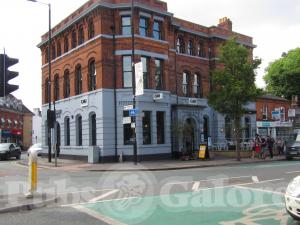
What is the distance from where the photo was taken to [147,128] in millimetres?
28766

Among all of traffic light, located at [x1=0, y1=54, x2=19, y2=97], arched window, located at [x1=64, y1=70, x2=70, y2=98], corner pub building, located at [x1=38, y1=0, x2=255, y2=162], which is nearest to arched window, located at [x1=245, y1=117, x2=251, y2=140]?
corner pub building, located at [x1=38, y1=0, x2=255, y2=162]

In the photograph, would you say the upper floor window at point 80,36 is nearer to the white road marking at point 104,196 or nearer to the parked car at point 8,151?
the parked car at point 8,151

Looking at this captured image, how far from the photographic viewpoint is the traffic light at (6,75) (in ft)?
34.3

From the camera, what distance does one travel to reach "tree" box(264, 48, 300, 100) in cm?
5641

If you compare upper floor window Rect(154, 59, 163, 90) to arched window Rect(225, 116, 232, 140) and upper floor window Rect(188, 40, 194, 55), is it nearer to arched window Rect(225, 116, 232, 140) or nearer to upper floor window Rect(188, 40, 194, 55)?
upper floor window Rect(188, 40, 194, 55)

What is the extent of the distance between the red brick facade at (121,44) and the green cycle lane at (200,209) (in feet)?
57.9

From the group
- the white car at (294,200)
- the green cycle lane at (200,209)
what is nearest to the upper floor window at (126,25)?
the green cycle lane at (200,209)

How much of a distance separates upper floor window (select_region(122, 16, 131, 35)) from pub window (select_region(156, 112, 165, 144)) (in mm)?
6077

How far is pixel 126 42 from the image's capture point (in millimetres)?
28188

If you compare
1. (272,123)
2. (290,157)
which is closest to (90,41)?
(290,157)

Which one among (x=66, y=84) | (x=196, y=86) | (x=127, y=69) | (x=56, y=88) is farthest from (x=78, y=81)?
(x=196, y=86)

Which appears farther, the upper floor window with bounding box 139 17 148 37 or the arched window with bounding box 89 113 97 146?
the arched window with bounding box 89 113 97 146

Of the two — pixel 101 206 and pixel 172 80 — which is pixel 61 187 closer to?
pixel 101 206

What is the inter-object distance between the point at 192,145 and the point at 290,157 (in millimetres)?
7311
